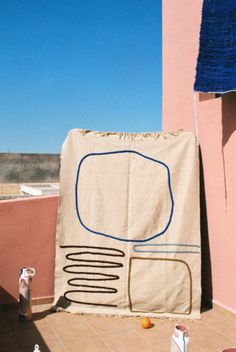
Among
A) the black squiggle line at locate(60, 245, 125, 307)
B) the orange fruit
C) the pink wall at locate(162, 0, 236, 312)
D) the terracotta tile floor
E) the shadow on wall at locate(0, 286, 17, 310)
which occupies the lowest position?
the terracotta tile floor

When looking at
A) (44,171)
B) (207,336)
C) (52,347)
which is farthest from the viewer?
(44,171)

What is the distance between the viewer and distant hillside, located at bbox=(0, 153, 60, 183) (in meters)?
19.7

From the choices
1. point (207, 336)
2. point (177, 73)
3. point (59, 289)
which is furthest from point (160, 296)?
point (177, 73)

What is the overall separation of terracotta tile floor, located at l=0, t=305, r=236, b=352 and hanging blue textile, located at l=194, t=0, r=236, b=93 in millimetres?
2900

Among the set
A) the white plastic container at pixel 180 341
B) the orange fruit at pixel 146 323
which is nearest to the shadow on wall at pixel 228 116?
the orange fruit at pixel 146 323

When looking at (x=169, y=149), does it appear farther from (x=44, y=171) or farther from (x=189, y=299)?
(x=44, y=171)

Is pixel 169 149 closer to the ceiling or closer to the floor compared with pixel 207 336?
closer to the ceiling

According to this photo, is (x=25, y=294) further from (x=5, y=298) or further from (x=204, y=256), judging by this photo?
(x=204, y=256)

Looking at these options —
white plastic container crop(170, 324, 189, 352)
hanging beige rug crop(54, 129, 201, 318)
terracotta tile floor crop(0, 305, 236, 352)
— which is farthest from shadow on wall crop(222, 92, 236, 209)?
white plastic container crop(170, 324, 189, 352)

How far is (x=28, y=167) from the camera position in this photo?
67.0 ft

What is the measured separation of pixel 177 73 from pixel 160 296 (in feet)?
10.9

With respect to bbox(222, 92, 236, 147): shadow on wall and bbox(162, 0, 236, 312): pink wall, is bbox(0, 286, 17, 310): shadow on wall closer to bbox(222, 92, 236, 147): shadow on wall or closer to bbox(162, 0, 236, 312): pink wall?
bbox(162, 0, 236, 312): pink wall

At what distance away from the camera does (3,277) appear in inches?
212

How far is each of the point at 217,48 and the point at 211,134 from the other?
113cm
